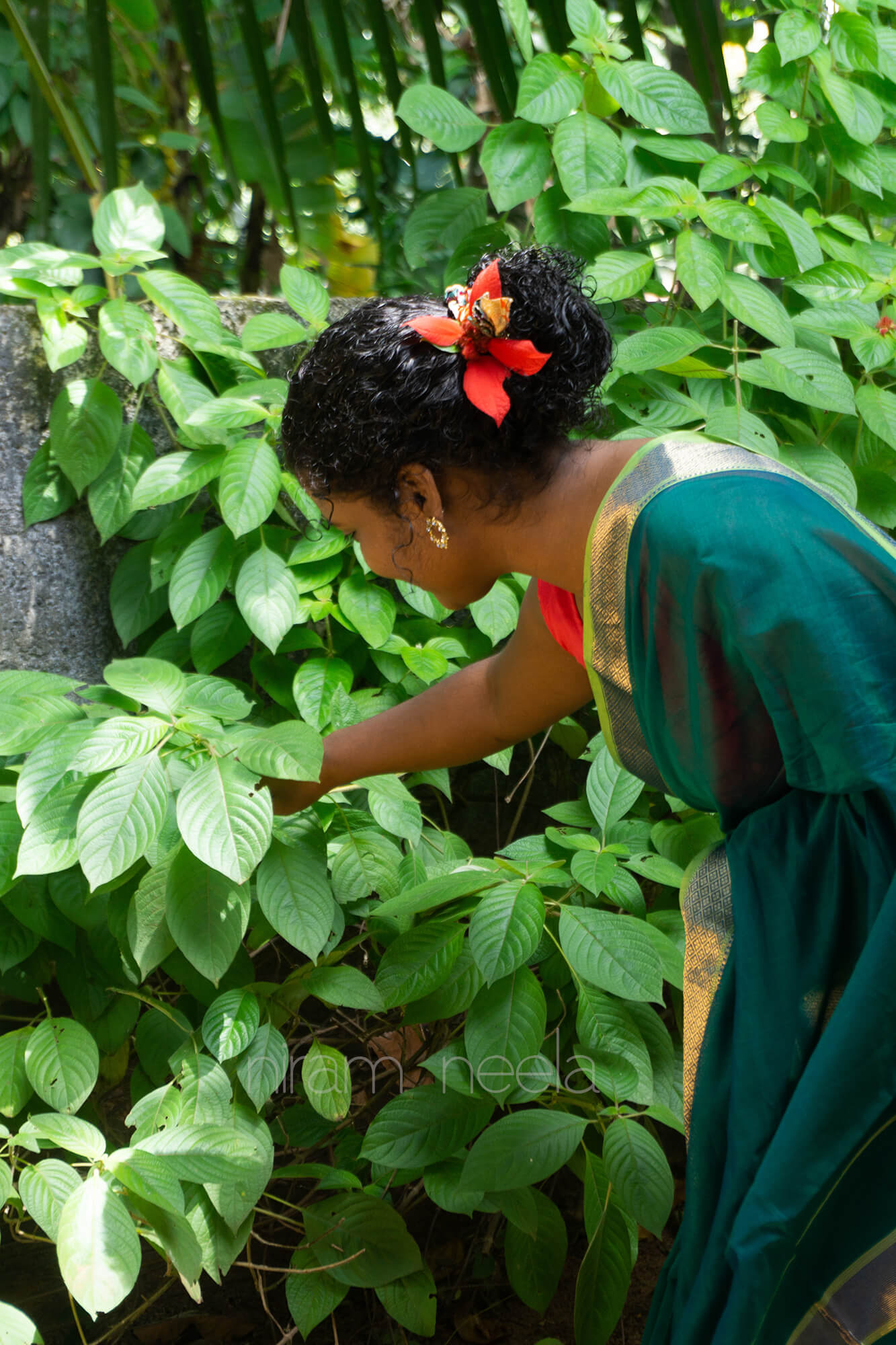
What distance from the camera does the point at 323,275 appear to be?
224 cm

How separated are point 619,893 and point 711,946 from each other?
376 millimetres

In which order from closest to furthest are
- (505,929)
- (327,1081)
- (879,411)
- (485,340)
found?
1. (485,340)
2. (505,929)
3. (327,1081)
4. (879,411)

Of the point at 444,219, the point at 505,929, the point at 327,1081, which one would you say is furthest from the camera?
the point at 444,219

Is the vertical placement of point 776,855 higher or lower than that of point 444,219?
lower

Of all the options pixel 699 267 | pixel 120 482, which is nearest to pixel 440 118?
pixel 699 267

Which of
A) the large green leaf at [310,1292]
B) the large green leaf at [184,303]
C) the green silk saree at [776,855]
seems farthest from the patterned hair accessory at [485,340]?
the large green leaf at [310,1292]

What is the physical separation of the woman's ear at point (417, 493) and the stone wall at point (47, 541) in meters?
0.61

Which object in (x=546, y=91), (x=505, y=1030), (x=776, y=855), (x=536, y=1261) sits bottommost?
(x=536, y=1261)

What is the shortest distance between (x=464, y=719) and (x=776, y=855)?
0.47 m

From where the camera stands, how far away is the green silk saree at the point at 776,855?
0.68 metres

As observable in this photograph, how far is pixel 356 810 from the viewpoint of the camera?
126 centimetres

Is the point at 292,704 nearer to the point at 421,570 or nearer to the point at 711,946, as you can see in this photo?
the point at 421,570

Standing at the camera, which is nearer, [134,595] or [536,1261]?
[536,1261]

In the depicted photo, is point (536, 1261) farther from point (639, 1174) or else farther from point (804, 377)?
point (804, 377)
